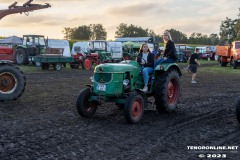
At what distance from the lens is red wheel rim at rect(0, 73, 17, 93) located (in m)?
9.16

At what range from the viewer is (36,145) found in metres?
5.12

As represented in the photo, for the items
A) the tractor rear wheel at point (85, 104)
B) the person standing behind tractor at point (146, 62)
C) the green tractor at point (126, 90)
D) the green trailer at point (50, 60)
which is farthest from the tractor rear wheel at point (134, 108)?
the green trailer at point (50, 60)

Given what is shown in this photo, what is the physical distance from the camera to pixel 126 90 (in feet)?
23.6

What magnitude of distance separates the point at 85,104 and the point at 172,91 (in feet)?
7.38

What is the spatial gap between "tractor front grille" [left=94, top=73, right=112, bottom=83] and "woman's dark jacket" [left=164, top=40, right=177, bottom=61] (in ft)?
5.32

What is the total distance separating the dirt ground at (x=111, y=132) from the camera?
486 cm

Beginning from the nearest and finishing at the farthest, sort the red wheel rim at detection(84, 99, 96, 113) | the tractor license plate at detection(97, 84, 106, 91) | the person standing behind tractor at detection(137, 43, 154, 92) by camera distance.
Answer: the tractor license plate at detection(97, 84, 106, 91), the red wheel rim at detection(84, 99, 96, 113), the person standing behind tractor at detection(137, 43, 154, 92)

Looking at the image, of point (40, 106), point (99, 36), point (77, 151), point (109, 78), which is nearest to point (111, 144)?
point (77, 151)

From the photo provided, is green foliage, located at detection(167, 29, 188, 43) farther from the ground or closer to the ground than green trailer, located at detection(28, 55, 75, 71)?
farther from the ground

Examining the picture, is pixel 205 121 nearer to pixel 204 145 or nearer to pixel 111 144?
pixel 204 145

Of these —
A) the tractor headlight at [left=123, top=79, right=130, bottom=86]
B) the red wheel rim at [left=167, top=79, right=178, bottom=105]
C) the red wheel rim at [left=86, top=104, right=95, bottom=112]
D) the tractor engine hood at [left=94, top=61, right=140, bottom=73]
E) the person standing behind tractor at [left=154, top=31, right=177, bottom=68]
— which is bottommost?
the red wheel rim at [left=86, top=104, right=95, bottom=112]

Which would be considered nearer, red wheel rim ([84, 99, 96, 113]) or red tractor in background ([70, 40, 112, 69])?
red wheel rim ([84, 99, 96, 113])

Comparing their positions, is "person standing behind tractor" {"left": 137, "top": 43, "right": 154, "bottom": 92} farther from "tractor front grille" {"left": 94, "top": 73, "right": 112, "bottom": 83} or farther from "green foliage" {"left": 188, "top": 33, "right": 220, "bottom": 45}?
"green foliage" {"left": 188, "top": 33, "right": 220, "bottom": 45}

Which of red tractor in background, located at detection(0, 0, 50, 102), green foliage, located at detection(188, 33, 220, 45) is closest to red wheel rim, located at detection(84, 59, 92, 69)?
red tractor in background, located at detection(0, 0, 50, 102)
